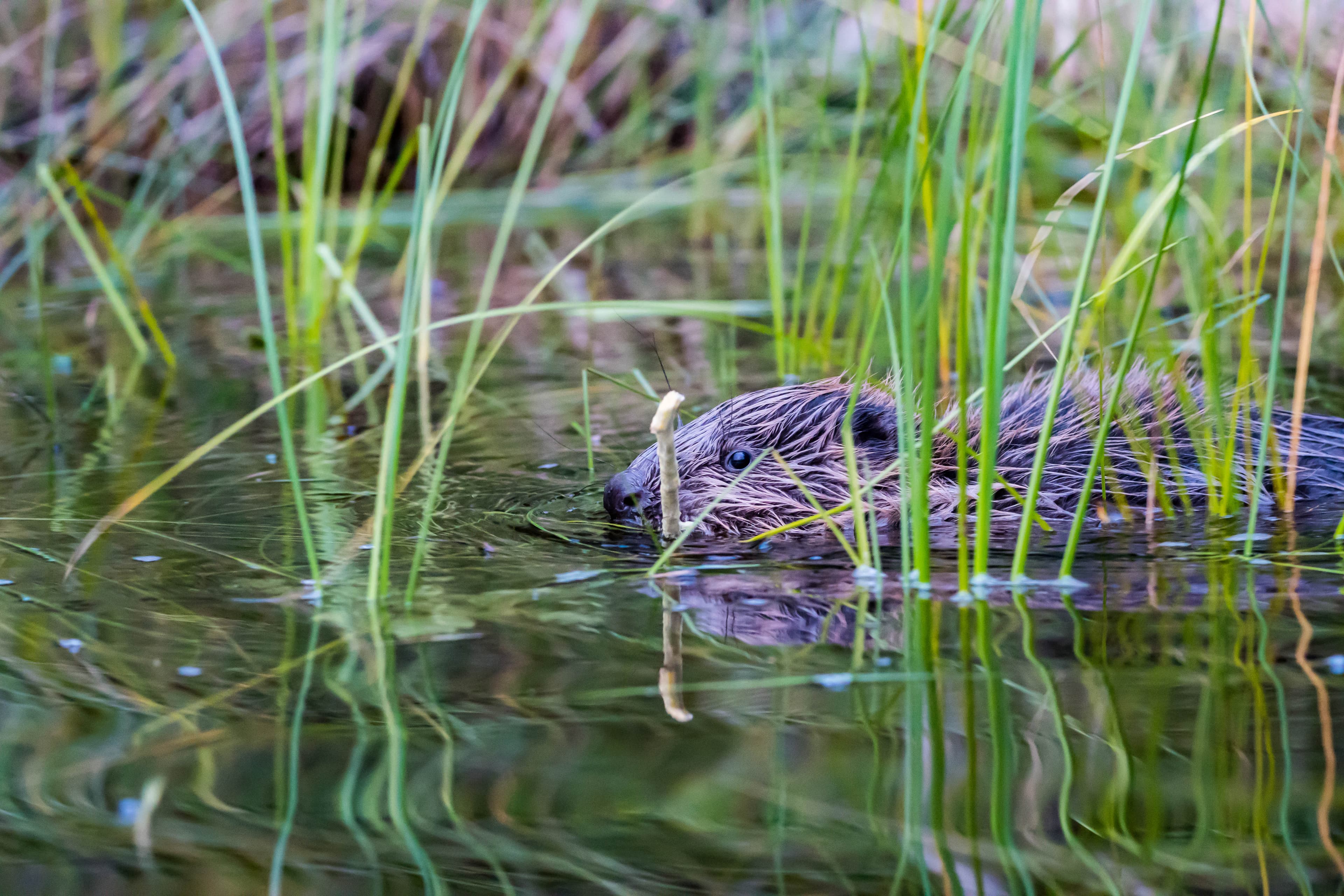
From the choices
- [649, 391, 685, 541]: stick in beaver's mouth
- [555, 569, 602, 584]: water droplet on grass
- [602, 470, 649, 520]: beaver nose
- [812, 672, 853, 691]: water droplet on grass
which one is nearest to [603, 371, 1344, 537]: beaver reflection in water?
[602, 470, 649, 520]: beaver nose

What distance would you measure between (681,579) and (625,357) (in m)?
2.50

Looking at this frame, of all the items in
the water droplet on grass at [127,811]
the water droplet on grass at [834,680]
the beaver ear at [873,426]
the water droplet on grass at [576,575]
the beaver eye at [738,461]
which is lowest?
the water droplet on grass at [127,811]

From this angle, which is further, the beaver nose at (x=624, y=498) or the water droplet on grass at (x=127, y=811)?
the beaver nose at (x=624, y=498)

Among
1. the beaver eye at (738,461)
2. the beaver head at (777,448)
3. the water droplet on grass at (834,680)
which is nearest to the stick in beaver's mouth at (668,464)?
the beaver head at (777,448)

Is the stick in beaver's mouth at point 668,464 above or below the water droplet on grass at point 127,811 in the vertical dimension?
above

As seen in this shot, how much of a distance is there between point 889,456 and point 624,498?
0.60 meters

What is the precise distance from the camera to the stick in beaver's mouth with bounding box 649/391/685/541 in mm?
2391

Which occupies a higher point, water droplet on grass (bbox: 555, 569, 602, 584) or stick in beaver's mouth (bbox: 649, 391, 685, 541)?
stick in beaver's mouth (bbox: 649, 391, 685, 541)

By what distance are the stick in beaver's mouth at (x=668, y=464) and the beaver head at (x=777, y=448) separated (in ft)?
1.10

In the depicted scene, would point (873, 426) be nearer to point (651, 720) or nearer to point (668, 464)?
point (668, 464)

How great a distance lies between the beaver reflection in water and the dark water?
10.4 inches

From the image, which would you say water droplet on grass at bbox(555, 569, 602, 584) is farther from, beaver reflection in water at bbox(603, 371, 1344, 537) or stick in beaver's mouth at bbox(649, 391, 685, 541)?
beaver reflection in water at bbox(603, 371, 1344, 537)

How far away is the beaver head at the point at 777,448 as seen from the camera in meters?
3.02

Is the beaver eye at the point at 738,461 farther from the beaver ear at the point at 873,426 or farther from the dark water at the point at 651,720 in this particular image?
the dark water at the point at 651,720
